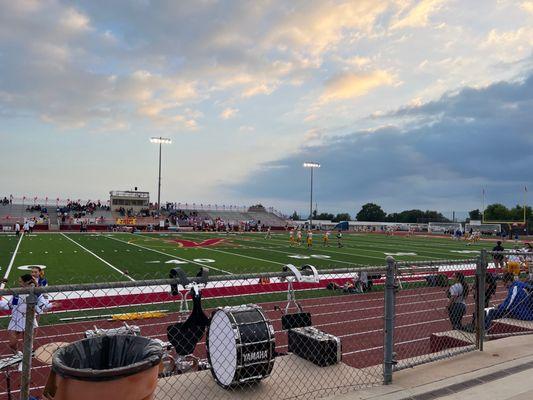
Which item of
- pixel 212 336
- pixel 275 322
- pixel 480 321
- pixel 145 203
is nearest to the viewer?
pixel 212 336

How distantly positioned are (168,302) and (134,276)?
568 cm

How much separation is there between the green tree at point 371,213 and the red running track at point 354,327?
137 m

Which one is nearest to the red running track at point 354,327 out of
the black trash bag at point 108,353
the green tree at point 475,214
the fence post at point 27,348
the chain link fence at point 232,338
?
the chain link fence at point 232,338

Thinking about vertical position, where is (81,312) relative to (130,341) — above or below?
below

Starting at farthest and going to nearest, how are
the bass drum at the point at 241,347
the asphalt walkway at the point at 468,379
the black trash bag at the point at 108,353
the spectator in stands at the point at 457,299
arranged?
the spectator in stands at the point at 457,299 → the asphalt walkway at the point at 468,379 → the bass drum at the point at 241,347 → the black trash bag at the point at 108,353

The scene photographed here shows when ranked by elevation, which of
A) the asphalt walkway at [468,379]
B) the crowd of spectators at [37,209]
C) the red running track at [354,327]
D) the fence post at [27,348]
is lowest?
the red running track at [354,327]

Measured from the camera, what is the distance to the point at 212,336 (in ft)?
16.7

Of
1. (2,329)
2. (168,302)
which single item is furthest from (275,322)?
(2,329)

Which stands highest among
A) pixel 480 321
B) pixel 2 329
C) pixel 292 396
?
→ pixel 480 321

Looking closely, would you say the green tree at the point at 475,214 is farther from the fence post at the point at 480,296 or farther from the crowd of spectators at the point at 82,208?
the fence post at the point at 480,296

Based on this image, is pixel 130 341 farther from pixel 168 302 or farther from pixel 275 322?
pixel 168 302

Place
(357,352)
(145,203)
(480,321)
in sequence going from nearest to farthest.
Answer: (480,321) < (357,352) < (145,203)

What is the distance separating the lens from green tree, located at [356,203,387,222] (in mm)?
147125

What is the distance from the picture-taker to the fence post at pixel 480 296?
629 cm
